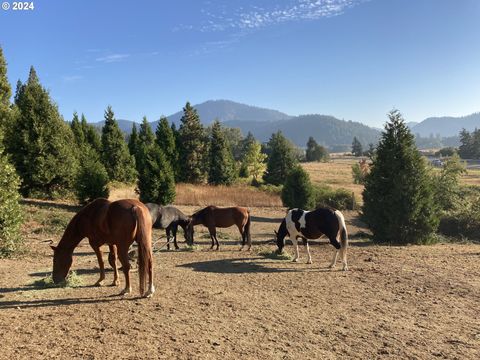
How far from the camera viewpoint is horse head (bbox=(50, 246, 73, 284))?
8.04 metres

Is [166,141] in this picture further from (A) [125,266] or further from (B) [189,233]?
(A) [125,266]

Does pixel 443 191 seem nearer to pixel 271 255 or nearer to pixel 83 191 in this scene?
pixel 271 255

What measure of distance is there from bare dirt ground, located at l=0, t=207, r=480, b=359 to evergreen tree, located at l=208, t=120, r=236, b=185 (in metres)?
31.9

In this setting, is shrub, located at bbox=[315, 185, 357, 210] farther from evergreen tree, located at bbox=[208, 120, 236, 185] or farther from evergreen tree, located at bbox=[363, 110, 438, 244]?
evergreen tree, located at bbox=[208, 120, 236, 185]

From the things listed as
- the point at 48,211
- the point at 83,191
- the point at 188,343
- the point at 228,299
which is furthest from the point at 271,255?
the point at 83,191

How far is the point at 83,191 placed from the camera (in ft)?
72.7

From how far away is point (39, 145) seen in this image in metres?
21.4

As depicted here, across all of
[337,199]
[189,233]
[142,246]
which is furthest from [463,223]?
[142,246]

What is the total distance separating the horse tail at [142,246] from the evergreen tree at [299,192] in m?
19.2

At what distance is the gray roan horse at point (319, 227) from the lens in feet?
35.7

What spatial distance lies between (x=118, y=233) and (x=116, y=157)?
27663 millimetres

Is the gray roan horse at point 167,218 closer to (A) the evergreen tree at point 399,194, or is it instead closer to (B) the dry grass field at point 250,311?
(B) the dry grass field at point 250,311

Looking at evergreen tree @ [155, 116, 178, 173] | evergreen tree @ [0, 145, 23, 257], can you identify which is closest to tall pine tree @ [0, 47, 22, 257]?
evergreen tree @ [0, 145, 23, 257]

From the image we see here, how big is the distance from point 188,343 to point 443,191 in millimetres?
26476
